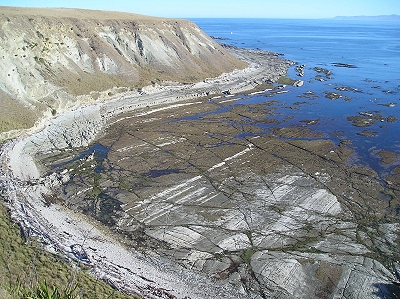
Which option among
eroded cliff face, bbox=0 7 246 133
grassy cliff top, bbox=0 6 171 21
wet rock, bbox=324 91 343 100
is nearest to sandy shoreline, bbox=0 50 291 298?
eroded cliff face, bbox=0 7 246 133

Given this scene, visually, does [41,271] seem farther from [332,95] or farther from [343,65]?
[343,65]

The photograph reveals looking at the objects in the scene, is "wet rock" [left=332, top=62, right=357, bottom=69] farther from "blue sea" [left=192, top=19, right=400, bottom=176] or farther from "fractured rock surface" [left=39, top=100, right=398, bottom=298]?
"fractured rock surface" [left=39, top=100, right=398, bottom=298]

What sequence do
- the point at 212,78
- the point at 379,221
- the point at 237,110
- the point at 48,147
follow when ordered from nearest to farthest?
the point at 379,221
the point at 48,147
the point at 237,110
the point at 212,78

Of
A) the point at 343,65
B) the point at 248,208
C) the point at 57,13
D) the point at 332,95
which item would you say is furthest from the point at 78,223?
the point at 343,65

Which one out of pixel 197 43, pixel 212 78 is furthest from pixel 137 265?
pixel 197 43

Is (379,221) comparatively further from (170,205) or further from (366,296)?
(170,205)

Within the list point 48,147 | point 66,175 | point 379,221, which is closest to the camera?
point 379,221

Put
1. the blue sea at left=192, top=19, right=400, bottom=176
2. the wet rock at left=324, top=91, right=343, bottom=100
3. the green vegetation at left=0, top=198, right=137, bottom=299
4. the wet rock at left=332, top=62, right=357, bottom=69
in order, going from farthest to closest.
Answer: the wet rock at left=332, top=62, right=357, bottom=69, the wet rock at left=324, top=91, right=343, bottom=100, the blue sea at left=192, top=19, right=400, bottom=176, the green vegetation at left=0, top=198, right=137, bottom=299
